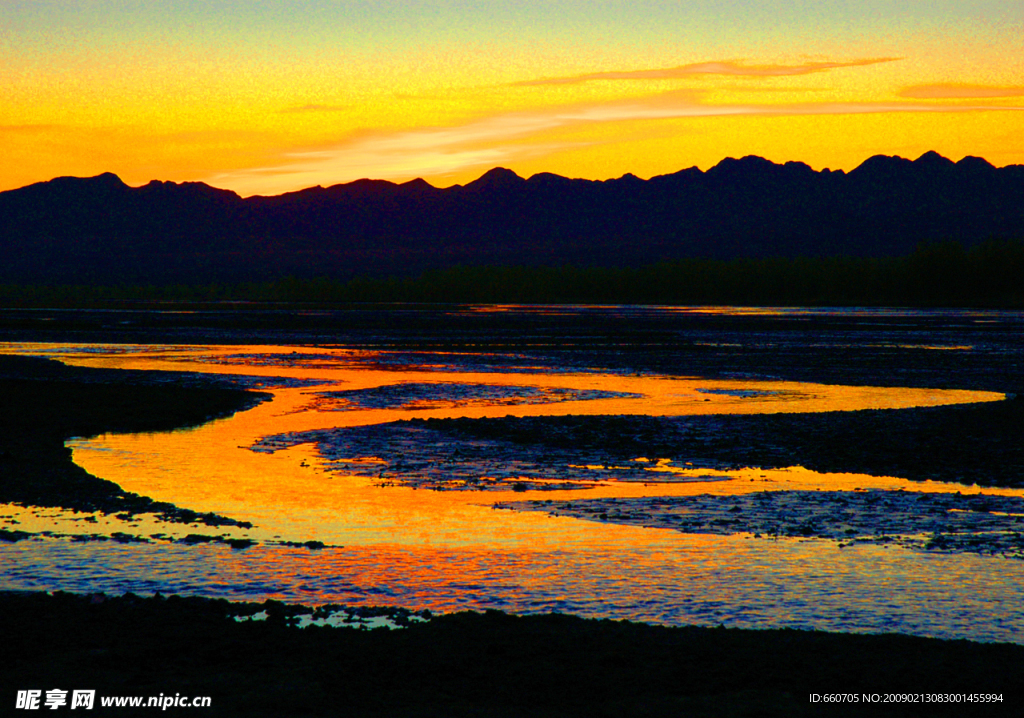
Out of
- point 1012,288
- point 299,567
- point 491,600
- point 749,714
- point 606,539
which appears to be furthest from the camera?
point 1012,288

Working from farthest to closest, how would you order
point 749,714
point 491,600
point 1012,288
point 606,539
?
point 1012,288 < point 606,539 < point 491,600 < point 749,714

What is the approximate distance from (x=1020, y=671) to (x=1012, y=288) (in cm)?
16315

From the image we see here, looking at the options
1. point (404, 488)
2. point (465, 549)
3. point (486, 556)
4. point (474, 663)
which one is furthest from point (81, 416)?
point (474, 663)

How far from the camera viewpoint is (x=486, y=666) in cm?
856

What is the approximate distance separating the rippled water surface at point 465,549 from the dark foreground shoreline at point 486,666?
2.43 ft

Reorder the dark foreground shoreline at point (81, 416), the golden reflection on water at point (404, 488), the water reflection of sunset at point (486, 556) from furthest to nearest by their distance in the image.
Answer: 1. the dark foreground shoreline at point (81, 416)
2. the golden reflection on water at point (404, 488)
3. the water reflection of sunset at point (486, 556)

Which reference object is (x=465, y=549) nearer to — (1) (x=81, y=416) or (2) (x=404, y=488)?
(2) (x=404, y=488)

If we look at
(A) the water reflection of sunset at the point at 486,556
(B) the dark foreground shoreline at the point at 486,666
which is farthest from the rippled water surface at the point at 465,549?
(B) the dark foreground shoreline at the point at 486,666

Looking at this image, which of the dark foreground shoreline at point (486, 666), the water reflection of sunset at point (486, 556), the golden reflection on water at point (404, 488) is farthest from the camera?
the golden reflection on water at point (404, 488)

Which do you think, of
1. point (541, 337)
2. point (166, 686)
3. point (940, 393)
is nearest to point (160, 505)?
point (166, 686)

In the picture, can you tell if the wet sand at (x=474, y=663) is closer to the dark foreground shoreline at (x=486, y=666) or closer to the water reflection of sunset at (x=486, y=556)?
the dark foreground shoreline at (x=486, y=666)

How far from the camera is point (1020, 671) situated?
27.6ft

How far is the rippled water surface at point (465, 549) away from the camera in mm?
Answer: 10570

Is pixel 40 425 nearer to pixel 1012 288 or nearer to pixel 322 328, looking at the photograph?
pixel 322 328
